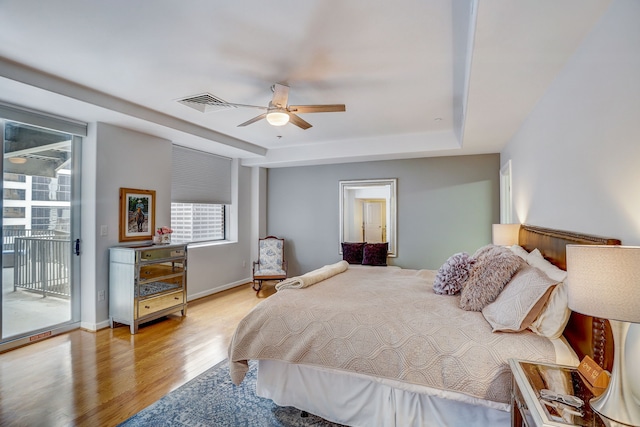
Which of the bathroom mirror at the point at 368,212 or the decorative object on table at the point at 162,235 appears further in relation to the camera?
the bathroom mirror at the point at 368,212

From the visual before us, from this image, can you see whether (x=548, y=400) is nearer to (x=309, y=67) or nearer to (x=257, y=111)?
(x=309, y=67)

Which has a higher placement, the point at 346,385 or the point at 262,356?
the point at 262,356

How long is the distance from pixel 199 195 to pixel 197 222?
50cm

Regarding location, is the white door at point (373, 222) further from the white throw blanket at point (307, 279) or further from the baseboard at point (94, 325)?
the baseboard at point (94, 325)

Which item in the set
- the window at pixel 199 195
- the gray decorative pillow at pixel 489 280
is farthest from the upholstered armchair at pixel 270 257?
the gray decorative pillow at pixel 489 280

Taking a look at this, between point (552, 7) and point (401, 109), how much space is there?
2.20 m

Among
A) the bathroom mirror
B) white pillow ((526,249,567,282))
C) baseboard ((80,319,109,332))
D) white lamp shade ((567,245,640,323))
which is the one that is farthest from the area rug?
the bathroom mirror

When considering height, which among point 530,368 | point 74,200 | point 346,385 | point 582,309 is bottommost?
point 346,385

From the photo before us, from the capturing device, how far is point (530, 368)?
139 cm

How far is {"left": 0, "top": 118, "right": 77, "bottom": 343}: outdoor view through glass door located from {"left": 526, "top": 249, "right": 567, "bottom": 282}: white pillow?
4569 millimetres

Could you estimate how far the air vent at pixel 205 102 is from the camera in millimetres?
3187

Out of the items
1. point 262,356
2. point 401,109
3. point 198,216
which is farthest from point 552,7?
point 198,216

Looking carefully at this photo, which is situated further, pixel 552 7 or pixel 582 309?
pixel 552 7

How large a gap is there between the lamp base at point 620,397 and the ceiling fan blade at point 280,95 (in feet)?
8.50
